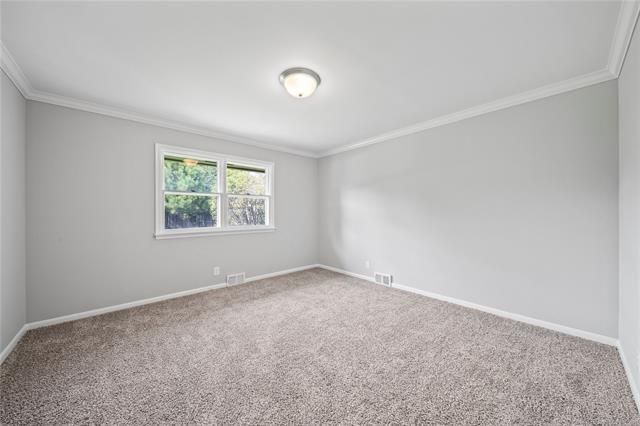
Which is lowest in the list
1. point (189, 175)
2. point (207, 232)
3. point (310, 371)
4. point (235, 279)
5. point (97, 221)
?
point (310, 371)

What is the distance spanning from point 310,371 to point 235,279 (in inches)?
103

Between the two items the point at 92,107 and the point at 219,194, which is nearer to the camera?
the point at 92,107

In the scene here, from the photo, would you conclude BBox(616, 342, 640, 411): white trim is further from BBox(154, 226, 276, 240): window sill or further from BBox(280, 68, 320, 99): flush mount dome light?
BBox(154, 226, 276, 240): window sill

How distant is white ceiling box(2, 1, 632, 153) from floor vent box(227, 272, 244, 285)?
256 centimetres

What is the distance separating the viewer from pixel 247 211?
4.55 m

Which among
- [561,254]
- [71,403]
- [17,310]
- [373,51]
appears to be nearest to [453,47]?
[373,51]

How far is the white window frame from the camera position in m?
3.52

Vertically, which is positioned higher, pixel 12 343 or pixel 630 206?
pixel 630 206

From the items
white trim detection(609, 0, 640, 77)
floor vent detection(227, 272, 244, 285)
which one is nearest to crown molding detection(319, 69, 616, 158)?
white trim detection(609, 0, 640, 77)

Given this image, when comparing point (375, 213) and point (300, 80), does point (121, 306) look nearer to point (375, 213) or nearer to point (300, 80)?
point (300, 80)

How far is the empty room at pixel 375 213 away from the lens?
1682 mm

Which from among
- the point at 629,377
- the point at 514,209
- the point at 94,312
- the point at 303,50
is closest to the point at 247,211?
the point at 94,312

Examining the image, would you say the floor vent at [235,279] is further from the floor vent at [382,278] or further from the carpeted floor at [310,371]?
the floor vent at [382,278]

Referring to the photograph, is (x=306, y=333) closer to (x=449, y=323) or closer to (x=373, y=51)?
(x=449, y=323)
